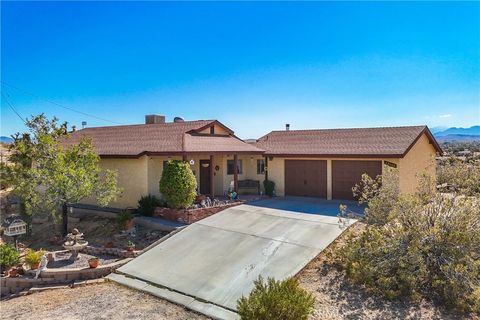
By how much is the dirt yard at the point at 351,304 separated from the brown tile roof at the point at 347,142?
30.3 ft

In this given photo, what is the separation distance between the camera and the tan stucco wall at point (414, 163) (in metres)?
16.2

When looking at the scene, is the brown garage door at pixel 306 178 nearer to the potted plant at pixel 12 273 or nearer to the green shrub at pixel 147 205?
the green shrub at pixel 147 205

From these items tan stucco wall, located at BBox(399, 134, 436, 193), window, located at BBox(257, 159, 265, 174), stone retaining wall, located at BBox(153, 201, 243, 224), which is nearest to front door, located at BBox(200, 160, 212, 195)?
stone retaining wall, located at BBox(153, 201, 243, 224)

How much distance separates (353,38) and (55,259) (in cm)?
1720

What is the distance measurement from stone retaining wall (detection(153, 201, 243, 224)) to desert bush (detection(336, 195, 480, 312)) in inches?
295

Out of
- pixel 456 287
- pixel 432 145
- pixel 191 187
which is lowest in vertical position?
pixel 456 287

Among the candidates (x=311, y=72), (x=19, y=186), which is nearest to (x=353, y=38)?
(x=311, y=72)

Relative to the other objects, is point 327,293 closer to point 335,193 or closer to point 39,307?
point 39,307

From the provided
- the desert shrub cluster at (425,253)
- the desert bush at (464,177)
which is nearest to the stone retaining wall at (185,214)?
the desert shrub cluster at (425,253)

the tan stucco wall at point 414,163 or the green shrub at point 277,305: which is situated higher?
the tan stucco wall at point 414,163

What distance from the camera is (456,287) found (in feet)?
23.1

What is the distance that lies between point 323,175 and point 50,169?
1427cm

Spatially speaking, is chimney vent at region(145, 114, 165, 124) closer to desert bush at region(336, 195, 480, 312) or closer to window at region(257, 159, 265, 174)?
window at region(257, 159, 265, 174)

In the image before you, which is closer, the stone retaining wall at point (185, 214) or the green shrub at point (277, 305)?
the green shrub at point (277, 305)
